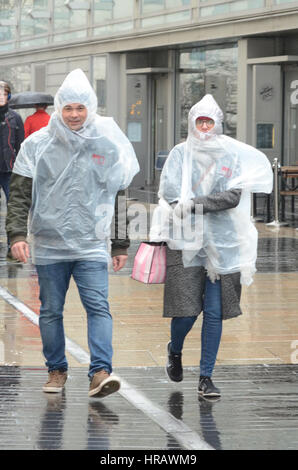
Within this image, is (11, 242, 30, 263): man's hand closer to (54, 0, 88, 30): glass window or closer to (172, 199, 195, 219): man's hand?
(172, 199, 195, 219): man's hand

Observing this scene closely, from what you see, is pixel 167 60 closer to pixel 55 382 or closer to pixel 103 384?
pixel 55 382

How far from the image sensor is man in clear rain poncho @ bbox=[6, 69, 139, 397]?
6480 mm

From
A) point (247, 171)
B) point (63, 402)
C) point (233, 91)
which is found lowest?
point (63, 402)

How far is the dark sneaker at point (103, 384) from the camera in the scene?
6.24 metres

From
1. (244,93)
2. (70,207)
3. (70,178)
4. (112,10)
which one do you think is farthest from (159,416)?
(112,10)

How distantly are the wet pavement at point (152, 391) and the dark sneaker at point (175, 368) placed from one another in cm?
5

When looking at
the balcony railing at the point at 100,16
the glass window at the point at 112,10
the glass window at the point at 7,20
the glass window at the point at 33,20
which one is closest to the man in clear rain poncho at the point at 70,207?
the balcony railing at the point at 100,16

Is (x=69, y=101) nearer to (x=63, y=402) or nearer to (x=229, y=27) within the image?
(x=63, y=402)

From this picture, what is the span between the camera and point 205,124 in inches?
264

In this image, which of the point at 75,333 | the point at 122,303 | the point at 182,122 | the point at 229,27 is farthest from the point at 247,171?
the point at 182,122

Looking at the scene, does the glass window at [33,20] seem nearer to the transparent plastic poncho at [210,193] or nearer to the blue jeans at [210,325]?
the transparent plastic poncho at [210,193]

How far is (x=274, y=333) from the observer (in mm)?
8664

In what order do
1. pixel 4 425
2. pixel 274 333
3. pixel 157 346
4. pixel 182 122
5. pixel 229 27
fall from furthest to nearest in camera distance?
pixel 182 122, pixel 229 27, pixel 274 333, pixel 157 346, pixel 4 425

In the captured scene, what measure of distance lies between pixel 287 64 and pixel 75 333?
54.8 ft
